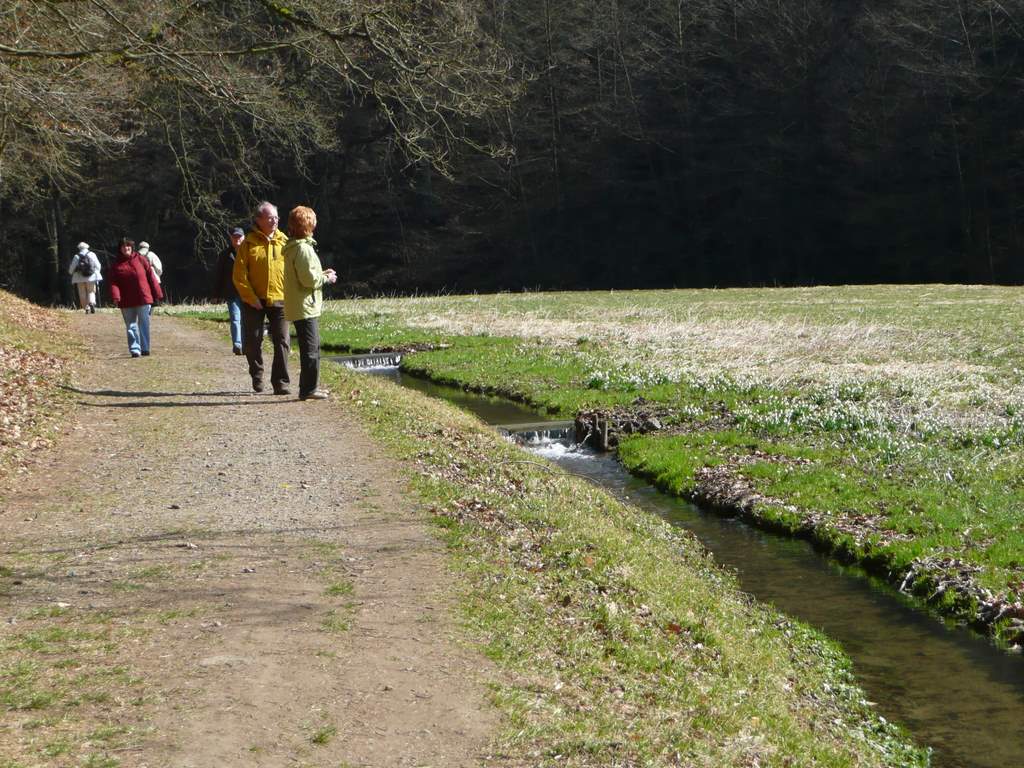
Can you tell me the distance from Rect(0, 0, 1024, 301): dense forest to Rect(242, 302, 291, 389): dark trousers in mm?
31591

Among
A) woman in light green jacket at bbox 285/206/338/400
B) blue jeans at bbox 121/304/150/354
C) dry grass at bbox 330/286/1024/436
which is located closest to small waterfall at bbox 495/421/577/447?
dry grass at bbox 330/286/1024/436

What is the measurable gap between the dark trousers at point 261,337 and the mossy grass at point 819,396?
486 cm

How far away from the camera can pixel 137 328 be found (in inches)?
835

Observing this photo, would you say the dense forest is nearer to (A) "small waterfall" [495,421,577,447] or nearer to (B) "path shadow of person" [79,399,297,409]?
(B) "path shadow of person" [79,399,297,409]

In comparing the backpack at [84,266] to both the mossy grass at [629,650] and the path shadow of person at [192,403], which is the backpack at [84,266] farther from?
the mossy grass at [629,650]

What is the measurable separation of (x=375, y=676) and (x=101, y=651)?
1566 mm

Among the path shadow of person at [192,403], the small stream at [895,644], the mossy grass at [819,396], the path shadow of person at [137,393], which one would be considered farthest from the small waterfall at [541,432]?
the path shadow of person at [137,393]

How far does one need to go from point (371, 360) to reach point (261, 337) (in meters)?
12.3

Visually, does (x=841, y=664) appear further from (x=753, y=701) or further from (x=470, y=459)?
(x=470, y=459)

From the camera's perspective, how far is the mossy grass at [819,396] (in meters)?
11.4

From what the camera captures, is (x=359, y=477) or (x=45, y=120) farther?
Answer: (x=45, y=120)

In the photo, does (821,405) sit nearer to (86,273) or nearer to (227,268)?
(227,268)

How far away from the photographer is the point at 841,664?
824 centimetres

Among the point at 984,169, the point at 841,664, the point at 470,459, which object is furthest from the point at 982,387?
the point at 984,169
